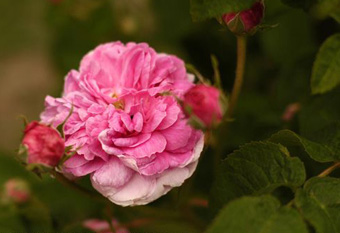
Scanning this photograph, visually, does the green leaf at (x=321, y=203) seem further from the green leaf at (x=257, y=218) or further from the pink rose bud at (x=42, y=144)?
the pink rose bud at (x=42, y=144)

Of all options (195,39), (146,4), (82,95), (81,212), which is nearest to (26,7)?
(146,4)

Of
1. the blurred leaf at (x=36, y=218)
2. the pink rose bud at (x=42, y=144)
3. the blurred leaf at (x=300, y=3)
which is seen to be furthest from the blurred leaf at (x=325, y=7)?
the blurred leaf at (x=36, y=218)

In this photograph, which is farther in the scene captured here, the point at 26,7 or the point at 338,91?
the point at 26,7

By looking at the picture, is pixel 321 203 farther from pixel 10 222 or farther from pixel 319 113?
pixel 10 222

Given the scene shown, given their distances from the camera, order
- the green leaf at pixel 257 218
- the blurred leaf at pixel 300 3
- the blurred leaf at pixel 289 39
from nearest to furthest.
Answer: the green leaf at pixel 257 218
the blurred leaf at pixel 300 3
the blurred leaf at pixel 289 39

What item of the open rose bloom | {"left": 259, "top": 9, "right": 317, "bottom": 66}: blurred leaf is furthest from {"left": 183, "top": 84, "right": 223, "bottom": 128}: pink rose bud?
{"left": 259, "top": 9, "right": 317, "bottom": 66}: blurred leaf

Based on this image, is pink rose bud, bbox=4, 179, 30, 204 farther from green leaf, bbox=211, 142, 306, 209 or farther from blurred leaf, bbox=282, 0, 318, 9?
blurred leaf, bbox=282, 0, 318, 9

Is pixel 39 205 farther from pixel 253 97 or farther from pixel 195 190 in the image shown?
pixel 253 97

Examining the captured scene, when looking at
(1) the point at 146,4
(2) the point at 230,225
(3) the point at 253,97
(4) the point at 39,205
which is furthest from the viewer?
(1) the point at 146,4
